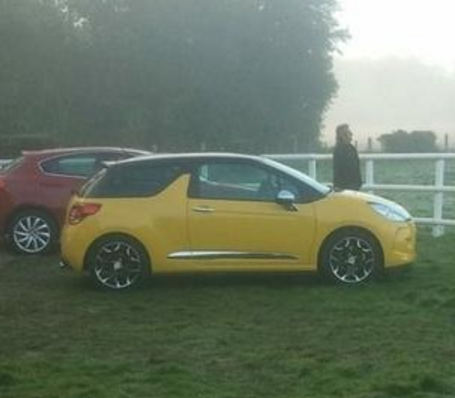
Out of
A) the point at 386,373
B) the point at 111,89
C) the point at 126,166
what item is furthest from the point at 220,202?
the point at 111,89

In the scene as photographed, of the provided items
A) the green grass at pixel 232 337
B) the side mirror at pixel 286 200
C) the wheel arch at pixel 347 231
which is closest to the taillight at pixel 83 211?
the green grass at pixel 232 337

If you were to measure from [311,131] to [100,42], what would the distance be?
11.6 metres

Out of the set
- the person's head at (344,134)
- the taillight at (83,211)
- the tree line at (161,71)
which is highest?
the tree line at (161,71)

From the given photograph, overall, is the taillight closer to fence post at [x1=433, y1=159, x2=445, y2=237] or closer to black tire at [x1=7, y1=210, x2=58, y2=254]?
black tire at [x1=7, y1=210, x2=58, y2=254]

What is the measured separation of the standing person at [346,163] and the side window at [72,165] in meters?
3.44

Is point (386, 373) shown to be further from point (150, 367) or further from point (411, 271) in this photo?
point (411, 271)

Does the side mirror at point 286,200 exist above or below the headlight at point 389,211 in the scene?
above

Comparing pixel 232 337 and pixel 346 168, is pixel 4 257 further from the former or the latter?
pixel 232 337

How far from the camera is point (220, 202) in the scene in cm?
1186

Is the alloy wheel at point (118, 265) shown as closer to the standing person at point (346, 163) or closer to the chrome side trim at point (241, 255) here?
the chrome side trim at point (241, 255)

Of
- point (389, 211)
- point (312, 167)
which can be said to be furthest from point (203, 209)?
point (312, 167)

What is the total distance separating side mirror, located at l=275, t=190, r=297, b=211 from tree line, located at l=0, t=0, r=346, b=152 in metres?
34.4

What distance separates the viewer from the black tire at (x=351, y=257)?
1182 cm

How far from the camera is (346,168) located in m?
15.7
